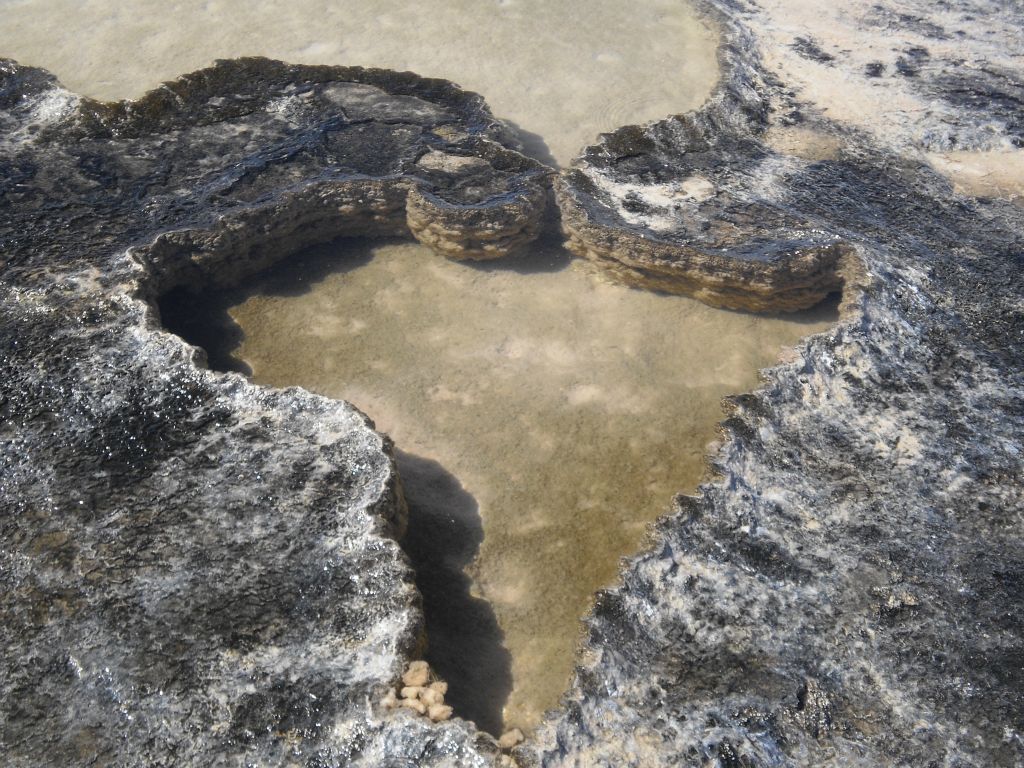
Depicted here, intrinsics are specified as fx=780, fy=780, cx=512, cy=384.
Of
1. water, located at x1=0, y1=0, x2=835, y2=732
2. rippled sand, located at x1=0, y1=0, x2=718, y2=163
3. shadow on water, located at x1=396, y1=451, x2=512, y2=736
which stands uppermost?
rippled sand, located at x1=0, y1=0, x2=718, y2=163

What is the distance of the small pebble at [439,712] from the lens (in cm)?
272

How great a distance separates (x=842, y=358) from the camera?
4.28 metres

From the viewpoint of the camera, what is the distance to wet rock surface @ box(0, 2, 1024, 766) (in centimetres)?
281

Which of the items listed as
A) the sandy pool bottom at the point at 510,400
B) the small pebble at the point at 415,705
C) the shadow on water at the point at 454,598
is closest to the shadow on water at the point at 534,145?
the sandy pool bottom at the point at 510,400

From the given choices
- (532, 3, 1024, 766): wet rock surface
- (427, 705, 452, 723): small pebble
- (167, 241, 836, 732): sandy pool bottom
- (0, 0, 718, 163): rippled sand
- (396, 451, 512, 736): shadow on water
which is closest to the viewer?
(427, 705, 452, 723): small pebble

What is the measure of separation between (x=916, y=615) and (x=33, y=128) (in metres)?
6.17

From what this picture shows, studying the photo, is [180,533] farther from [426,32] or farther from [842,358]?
[426,32]

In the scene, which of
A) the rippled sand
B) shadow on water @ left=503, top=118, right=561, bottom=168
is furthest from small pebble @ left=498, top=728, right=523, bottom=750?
the rippled sand

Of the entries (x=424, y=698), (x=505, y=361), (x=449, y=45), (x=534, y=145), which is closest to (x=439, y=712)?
(x=424, y=698)

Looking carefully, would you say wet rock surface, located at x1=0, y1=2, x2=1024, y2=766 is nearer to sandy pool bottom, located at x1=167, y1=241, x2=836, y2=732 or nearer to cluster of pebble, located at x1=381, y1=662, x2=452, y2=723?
cluster of pebble, located at x1=381, y1=662, x2=452, y2=723

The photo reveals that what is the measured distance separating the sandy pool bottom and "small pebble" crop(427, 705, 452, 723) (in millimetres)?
397

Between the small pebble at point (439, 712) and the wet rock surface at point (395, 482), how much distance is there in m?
0.03

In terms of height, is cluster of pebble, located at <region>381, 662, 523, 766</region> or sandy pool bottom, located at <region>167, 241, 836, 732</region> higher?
cluster of pebble, located at <region>381, 662, 523, 766</region>

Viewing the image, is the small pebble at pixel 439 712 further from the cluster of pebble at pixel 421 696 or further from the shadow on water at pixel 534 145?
the shadow on water at pixel 534 145
